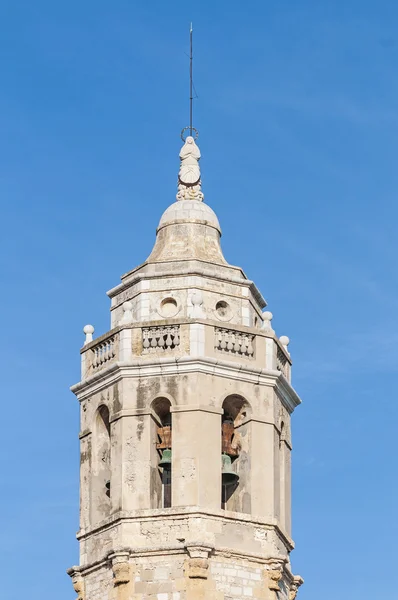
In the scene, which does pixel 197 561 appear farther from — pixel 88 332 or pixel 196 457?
pixel 88 332

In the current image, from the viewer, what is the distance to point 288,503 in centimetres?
5266

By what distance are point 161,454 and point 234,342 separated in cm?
314

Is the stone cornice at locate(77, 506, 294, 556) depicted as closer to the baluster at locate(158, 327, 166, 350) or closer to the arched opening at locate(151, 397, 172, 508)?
the arched opening at locate(151, 397, 172, 508)

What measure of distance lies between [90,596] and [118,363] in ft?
17.4

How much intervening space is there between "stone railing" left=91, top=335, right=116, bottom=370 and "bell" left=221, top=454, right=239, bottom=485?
11.7ft

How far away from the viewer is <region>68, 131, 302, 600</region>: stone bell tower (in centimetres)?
4959

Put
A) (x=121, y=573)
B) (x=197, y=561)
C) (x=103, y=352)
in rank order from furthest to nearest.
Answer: (x=103, y=352)
(x=121, y=573)
(x=197, y=561)

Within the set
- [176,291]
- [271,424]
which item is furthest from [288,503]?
[176,291]

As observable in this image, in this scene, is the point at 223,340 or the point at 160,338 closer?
the point at 160,338

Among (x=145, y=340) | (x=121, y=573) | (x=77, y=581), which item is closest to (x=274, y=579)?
(x=121, y=573)

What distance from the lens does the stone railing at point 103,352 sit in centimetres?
5216

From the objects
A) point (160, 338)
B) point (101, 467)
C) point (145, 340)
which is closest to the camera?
point (160, 338)

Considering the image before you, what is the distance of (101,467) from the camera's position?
51969 millimetres

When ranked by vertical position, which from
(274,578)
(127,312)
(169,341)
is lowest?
(274,578)
